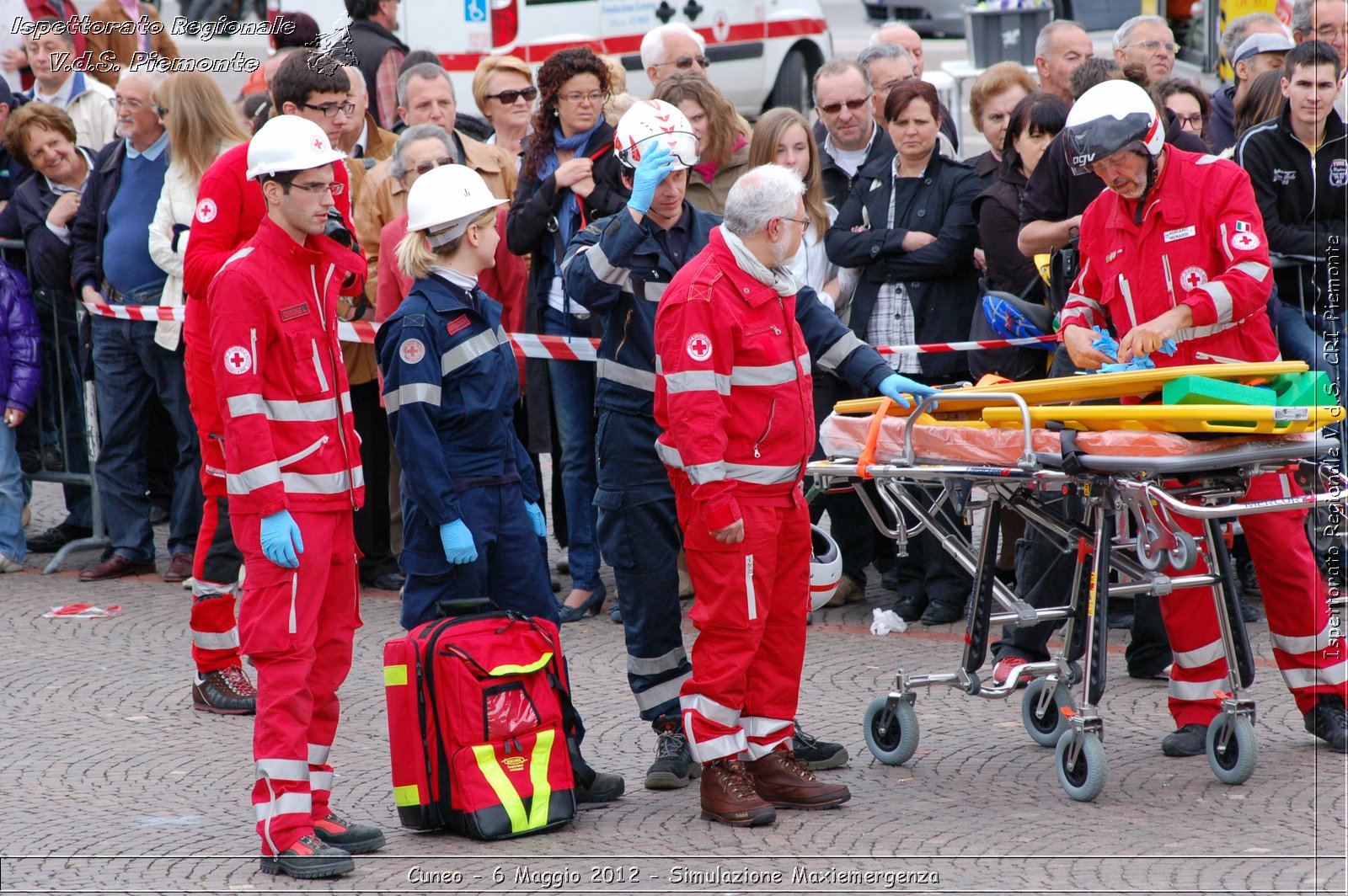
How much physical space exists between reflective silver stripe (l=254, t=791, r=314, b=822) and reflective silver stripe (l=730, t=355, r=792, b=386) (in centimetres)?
187

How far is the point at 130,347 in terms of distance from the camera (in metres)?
8.52

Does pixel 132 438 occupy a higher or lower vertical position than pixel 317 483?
lower

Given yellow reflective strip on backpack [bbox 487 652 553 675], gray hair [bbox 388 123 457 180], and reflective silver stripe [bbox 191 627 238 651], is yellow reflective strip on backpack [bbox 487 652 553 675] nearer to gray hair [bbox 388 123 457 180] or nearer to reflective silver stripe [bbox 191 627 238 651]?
reflective silver stripe [bbox 191 627 238 651]

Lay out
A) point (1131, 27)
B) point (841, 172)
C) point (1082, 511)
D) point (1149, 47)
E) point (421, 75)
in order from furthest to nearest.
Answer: point (1131, 27) < point (1149, 47) < point (421, 75) < point (841, 172) < point (1082, 511)

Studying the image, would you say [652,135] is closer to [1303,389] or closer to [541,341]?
[1303,389]

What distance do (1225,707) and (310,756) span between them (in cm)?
298

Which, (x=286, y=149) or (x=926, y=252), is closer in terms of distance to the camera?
(x=286, y=149)

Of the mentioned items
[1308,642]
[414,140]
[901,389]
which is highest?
[414,140]

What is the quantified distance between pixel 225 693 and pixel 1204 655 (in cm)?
383

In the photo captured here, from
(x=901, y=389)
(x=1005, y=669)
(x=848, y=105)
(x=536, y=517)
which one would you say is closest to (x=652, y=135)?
(x=901, y=389)

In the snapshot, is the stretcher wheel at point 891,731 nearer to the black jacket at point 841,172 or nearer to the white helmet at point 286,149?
the white helmet at point 286,149

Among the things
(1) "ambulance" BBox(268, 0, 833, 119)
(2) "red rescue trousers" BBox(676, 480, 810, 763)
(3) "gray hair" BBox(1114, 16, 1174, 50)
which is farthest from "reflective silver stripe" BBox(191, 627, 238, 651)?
(1) "ambulance" BBox(268, 0, 833, 119)

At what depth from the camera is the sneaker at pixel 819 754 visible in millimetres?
5766

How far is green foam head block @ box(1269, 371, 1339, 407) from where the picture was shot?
→ 514 centimetres
